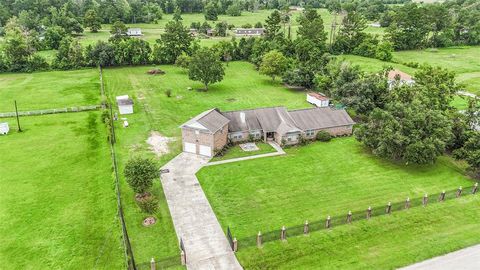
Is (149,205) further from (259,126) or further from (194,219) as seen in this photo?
(259,126)

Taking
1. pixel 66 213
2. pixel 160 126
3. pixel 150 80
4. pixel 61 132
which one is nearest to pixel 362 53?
pixel 150 80

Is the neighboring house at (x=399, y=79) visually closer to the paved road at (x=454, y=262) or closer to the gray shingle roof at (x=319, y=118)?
→ the gray shingle roof at (x=319, y=118)

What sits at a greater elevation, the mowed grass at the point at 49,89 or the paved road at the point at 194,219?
the mowed grass at the point at 49,89

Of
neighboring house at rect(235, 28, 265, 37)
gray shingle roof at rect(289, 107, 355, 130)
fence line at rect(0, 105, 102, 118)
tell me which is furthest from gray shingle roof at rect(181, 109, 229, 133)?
neighboring house at rect(235, 28, 265, 37)

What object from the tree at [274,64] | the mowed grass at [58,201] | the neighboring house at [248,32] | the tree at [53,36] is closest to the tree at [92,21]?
the tree at [53,36]

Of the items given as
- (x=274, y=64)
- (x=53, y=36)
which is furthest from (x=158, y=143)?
(x=53, y=36)
